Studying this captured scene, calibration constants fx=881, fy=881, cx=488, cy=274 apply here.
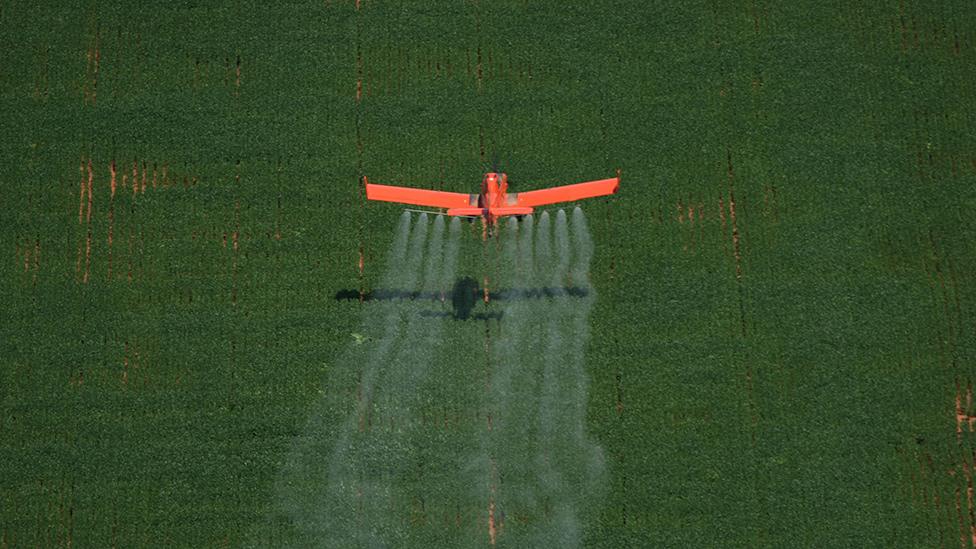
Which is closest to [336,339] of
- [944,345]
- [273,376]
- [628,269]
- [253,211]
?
[273,376]

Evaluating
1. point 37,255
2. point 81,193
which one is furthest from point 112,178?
point 37,255

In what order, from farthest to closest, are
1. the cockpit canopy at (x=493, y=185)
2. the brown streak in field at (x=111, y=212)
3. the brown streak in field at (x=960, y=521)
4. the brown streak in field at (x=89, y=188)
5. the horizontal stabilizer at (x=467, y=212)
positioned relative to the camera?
the brown streak in field at (x=89, y=188)
the brown streak in field at (x=111, y=212)
the brown streak in field at (x=960, y=521)
the cockpit canopy at (x=493, y=185)
the horizontal stabilizer at (x=467, y=212)

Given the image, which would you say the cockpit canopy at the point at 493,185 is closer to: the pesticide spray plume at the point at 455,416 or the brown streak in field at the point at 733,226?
the pesticide spray plume at the point at 455,416

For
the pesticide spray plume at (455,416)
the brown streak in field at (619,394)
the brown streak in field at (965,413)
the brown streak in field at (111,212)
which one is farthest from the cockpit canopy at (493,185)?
the brown streak in field at (965,413)

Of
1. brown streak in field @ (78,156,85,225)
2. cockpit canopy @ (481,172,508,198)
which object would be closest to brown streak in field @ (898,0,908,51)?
cockpit canopy @ (481,172,508,198)

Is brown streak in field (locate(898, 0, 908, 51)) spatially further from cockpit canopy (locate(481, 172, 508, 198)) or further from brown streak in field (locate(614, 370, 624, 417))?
brown streak in field (locate(614, 370, 624, 417))

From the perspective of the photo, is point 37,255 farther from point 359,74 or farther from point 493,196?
point 493,196
